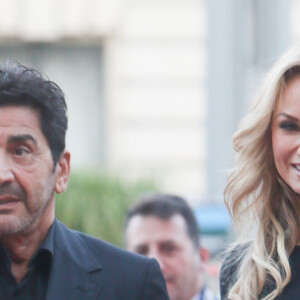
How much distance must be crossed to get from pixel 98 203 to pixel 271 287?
4876mm

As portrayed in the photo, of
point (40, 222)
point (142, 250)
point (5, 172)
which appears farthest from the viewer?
point (142, 250)

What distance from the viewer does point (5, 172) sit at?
14.1 feet

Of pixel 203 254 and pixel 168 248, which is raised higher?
pixel 168 248

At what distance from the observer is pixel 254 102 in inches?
187

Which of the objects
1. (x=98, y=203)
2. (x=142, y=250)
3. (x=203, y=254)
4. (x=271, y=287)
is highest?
(x=271, y=287)

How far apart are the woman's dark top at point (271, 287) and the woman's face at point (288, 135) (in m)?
0.29

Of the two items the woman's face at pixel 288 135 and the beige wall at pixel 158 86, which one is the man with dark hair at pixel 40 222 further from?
the beige wall at pixel 158 86

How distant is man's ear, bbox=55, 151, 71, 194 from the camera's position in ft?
14.9

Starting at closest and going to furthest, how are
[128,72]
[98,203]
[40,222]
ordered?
[40,222], [98,203], [128,72]

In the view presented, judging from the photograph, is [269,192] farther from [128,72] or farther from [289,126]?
[128,72]

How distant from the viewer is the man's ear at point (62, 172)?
14.9ft

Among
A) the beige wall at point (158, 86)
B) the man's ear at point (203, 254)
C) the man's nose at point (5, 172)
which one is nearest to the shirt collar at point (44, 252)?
the man's nose at point (5, 172)

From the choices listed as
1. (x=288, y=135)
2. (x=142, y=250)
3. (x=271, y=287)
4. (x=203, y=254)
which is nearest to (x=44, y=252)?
(x=271, y=287)

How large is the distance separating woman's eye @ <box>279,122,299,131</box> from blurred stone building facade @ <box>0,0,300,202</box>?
718 cm
